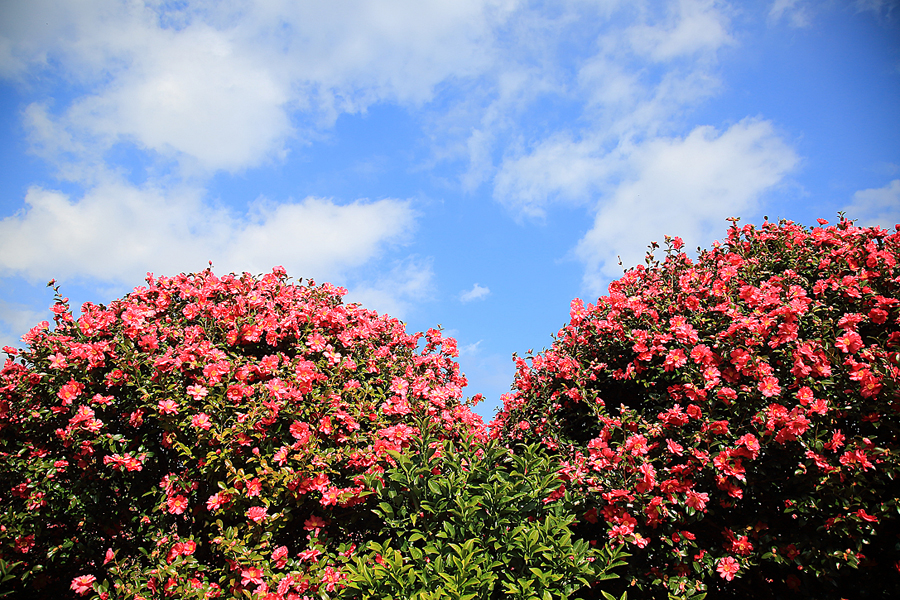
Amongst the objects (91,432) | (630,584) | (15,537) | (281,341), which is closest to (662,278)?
(630,584)

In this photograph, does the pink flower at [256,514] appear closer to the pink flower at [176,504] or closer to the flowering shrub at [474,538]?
the pink flower at [176,504]

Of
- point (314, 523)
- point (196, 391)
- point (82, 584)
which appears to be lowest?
point (82, 584)

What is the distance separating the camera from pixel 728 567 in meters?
4.24

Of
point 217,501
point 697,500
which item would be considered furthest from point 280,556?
point 697,500

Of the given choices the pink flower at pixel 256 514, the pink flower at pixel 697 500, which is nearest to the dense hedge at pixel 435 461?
the pink flower at pixel 256 514

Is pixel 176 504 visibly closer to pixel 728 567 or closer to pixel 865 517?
pixel 728 567

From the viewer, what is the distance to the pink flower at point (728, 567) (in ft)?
13.8

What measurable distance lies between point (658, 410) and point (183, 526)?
4538mm

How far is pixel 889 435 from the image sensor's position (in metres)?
4.29

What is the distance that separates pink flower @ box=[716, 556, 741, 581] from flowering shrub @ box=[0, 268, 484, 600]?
90.4 inches

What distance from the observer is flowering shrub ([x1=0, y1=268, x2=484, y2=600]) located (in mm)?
4250

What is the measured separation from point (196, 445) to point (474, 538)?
2.46 m

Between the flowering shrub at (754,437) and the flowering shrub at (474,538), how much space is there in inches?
23.5

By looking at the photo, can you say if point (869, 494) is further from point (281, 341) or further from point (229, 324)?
point (229, 324)
